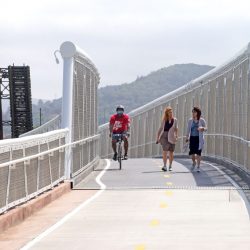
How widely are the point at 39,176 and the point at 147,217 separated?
2693mm

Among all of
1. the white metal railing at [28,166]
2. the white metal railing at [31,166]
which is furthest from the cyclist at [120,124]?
the white metal railing at [28,166]

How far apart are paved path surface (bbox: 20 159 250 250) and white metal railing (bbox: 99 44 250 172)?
5.41 feet

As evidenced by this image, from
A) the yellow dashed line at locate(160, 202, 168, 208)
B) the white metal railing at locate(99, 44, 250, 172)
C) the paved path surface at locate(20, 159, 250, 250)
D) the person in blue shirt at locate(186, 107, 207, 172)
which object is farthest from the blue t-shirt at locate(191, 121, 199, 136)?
the yellow dashed line at locate(160, 202, 168, 208)

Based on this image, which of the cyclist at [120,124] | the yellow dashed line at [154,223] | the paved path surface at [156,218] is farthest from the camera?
the cyclist at [120,124]

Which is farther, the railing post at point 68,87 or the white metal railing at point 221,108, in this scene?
the white metal railing at point 221,108

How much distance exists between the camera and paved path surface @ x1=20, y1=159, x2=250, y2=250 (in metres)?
11.1

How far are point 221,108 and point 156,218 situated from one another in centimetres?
1415

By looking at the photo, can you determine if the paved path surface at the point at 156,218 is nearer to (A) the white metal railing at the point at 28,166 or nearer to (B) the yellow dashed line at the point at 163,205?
(B) the yellow dashed line at the point at 163,205

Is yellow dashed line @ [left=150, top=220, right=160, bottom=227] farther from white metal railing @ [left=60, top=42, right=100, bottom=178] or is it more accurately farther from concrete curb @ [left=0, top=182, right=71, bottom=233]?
white metal railing @ [left=60, top=42, right=100, bottom=178]

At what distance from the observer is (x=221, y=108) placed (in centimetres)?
2750

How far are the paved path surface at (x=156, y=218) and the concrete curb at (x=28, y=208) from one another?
0.64 metres

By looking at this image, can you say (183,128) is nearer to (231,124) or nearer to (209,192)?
(231,124)

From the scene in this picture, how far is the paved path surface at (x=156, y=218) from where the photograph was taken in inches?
436

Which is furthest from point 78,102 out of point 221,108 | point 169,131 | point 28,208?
point 28,208
